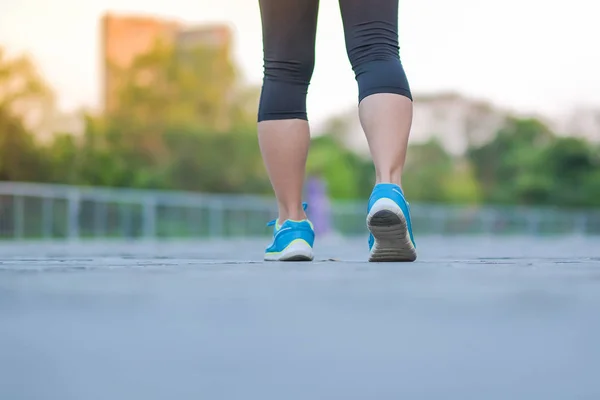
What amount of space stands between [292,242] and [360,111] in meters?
0.37

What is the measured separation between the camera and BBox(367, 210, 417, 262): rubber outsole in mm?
1831

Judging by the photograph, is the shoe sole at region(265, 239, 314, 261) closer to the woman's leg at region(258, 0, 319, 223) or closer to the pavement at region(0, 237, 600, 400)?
the woman's leg at region(258, 0, 319, 223)

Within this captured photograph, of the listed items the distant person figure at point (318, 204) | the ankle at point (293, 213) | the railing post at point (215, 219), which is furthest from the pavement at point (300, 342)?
the railing post at point (215, 219)

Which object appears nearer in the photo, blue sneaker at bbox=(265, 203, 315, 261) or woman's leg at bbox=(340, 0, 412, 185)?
woman's leg at bbox=(340, 0, 412, 185)

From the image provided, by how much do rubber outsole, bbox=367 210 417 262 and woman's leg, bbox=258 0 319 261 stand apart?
347 millimetres

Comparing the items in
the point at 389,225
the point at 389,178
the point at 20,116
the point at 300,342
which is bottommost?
the point at 300,342

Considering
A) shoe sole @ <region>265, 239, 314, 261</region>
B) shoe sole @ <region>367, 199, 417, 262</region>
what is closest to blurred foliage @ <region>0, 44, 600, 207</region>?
shoe sole @ <region>265, 239, 314, 261</region>

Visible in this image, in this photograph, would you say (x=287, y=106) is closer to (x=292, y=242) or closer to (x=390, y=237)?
(x=292, y=242)

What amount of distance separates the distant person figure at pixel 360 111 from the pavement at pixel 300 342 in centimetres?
78

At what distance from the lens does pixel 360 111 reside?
207cm

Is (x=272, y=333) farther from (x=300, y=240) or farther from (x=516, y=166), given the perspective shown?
(x=516, y=166)

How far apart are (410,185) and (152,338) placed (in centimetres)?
4395

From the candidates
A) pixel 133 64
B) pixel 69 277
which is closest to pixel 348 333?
pixel 69 277

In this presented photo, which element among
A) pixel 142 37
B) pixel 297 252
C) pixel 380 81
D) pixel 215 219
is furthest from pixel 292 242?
pixel 142 37
